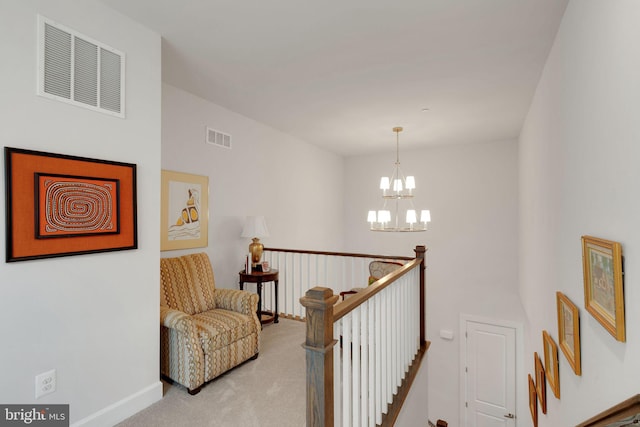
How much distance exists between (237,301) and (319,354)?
2076 mm

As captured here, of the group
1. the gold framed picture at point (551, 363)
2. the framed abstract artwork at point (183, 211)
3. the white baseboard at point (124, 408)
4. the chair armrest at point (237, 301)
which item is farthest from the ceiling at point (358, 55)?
the white baseboard at point (124, 408)

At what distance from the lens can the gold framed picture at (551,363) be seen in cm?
246

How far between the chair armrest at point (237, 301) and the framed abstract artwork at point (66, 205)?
4.07ft

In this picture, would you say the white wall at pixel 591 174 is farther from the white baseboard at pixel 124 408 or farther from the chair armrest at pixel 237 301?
the white baseboard at pixel 124 408

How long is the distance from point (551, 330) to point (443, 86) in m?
2.53

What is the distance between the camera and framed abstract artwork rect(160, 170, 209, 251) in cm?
340

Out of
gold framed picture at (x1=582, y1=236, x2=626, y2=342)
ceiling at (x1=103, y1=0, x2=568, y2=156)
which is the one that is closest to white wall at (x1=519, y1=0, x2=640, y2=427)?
gold framed picture at (x1=582, y1=236, x2=626, y2=342)

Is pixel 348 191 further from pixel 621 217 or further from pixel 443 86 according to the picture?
pixel 621 217

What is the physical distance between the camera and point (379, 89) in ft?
11.5

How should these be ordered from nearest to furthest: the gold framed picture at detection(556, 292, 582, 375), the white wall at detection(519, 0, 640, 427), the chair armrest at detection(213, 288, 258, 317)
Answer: the white wall at detection(519, 0, 640, 427) < the gold framed picture at detection(556, 292, 582, 375) < the chair armrest at detection(213, 288, 258, 317)

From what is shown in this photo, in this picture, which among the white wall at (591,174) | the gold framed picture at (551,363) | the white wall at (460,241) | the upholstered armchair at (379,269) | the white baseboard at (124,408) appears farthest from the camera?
the white wall at (460,241)

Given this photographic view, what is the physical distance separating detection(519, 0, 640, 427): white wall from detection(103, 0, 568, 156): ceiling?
0.44 meters

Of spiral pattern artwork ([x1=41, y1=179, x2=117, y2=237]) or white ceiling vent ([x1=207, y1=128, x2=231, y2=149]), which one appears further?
white ceiling vent ([x1=207, y1=128, x2=231, y2=149])

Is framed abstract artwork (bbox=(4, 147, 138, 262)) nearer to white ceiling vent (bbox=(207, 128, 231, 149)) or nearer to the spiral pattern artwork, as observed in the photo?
the spiral pattern artwork
